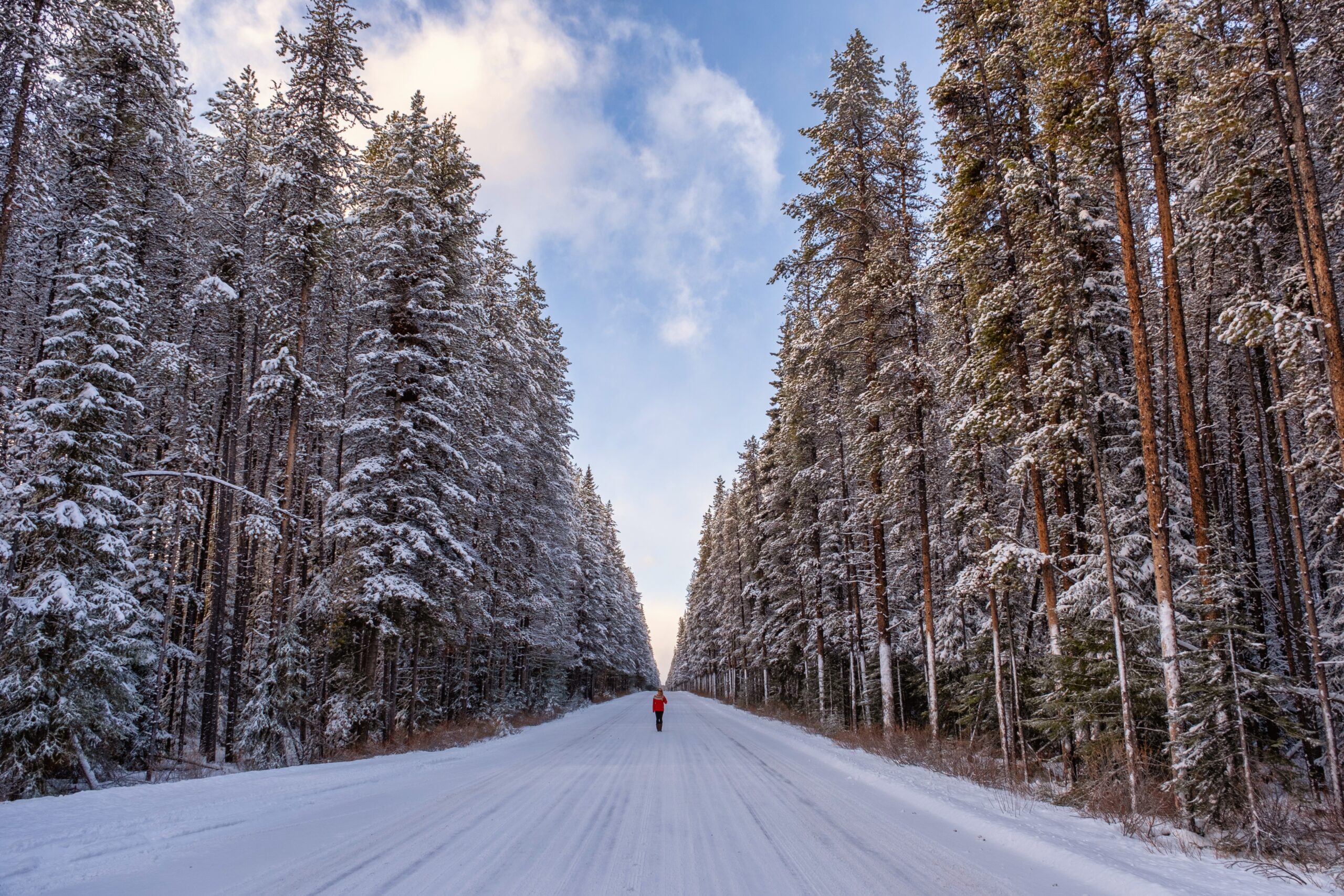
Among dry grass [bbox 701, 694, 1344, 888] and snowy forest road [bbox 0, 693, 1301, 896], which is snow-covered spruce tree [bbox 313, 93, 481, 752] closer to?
snowy forest road [bbox 0, 693, 1301, 896]

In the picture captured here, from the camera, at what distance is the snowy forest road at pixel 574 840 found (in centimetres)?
509

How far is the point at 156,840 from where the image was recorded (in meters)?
6.30

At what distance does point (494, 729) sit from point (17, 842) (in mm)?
16487

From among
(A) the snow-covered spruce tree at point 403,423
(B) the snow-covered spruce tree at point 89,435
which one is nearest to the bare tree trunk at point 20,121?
(B) the snow-covered spruce tree at point 89,435

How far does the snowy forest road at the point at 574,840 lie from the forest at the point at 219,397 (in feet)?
15.5

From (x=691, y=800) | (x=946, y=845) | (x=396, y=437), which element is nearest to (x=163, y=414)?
(x=396, y=437)

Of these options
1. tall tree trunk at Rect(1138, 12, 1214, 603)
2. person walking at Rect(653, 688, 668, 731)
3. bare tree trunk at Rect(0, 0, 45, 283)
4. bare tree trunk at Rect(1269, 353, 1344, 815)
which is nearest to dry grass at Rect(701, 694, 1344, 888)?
bare tree trunk at Rect(1269, 353, 1344, 815)

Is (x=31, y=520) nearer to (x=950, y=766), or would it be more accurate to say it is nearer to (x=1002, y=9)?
(x=950, y=766)

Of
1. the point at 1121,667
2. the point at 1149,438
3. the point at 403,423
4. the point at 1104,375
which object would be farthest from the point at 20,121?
the point at 1104,375

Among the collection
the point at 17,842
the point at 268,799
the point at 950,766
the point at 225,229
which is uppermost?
the point at 225,229

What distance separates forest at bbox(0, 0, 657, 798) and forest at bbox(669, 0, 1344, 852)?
11.8 m

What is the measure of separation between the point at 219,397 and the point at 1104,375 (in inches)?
A: 1018

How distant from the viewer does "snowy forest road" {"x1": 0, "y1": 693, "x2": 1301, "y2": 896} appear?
16.7 ft

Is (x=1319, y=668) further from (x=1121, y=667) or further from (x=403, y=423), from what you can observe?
(x=403, y=423)
